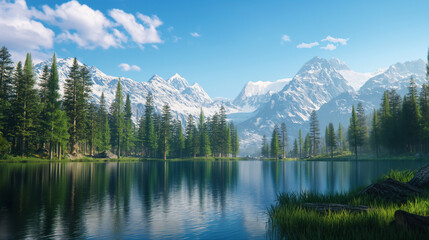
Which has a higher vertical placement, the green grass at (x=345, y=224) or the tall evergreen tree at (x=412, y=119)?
the tall evergreen tree at (x=412, y=119)

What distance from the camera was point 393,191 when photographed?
14.4 m

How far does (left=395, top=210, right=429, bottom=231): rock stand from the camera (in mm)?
8703

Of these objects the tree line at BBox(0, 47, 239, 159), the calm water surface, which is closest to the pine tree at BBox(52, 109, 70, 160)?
the tree line at BBox(0, 47, 239, 159)

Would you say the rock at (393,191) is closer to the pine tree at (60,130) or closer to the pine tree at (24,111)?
the pine tree at (24,111)

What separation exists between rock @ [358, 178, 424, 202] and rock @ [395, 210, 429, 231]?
17.8 ft

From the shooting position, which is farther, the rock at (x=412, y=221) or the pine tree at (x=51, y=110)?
the pine tree at (x=51, y=110)

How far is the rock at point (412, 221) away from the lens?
8703 millimetres

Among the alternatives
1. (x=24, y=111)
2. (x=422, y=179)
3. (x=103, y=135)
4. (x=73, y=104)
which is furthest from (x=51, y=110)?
(x=422, y=179)

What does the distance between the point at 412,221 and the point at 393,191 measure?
6203 millimetres

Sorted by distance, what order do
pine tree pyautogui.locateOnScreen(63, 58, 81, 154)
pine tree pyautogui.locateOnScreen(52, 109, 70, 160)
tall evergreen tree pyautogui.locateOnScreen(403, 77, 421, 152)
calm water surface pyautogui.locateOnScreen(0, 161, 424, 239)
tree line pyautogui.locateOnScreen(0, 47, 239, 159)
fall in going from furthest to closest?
tall evergreen tree pyautogui.locateOnScreen(403, 77, 421, 152)
pine tree pyautogui.locateOnScreen(63, 58, 81, 154)
pine tree pyautogui.locateOnScreen(52, 109, 70, 160)
tree line pyautogui.locateOnScreen(0, 47, 239, 159)
calm water surface pyautogui.locateOnScreen(0, 161, 424, 239)

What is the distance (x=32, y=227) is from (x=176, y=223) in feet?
21.9

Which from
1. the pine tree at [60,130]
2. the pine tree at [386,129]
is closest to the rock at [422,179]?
the pine tree at [60,130]

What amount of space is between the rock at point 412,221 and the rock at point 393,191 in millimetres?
5420

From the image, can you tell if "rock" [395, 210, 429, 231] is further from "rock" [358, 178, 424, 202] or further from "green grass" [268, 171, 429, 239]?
"rock" [358, 178, 424, 202]
